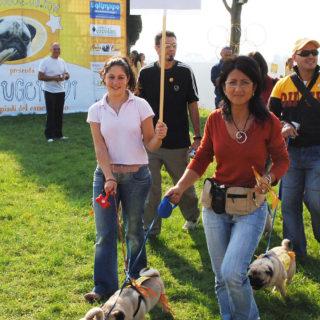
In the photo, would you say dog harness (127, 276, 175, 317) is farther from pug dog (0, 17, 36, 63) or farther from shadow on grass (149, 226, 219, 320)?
pug dog (0, 17, 36, 63)

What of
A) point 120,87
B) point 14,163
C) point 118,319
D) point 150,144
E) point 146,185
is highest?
point 120,87

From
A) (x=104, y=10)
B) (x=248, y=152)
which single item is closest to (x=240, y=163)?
(x=248, y=152)

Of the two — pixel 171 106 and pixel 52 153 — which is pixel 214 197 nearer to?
pixel 171 106

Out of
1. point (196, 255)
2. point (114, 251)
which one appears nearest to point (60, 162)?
point (196, 255)

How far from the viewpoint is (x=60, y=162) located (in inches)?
357

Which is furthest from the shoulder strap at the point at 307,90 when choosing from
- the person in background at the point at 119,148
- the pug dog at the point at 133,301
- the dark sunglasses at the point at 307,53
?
the pug dog at the point at 133,301

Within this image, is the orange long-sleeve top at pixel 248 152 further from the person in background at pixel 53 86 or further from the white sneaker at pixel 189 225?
the person in background at pixel 53 86

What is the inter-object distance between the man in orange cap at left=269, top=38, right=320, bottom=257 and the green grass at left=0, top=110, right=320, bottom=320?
87 cm

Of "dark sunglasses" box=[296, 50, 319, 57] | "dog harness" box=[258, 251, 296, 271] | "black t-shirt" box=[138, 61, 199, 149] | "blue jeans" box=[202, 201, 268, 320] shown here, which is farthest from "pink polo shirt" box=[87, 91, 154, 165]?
"dark sunglasses" box=[296, 50, 319, 57]

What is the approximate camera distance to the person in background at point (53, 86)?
34.5ft

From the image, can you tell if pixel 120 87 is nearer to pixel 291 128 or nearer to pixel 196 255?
pixel 291 128

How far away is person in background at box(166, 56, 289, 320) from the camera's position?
9.53 ft

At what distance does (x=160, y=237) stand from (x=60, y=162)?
13.9 feet

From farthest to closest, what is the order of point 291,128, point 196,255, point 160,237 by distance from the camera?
point 160,237 < point 196,255 < point 291,128
